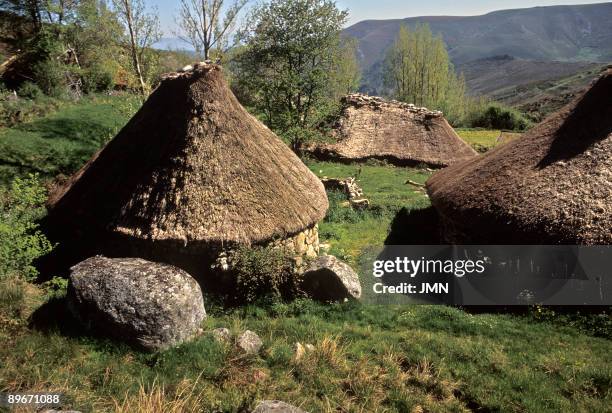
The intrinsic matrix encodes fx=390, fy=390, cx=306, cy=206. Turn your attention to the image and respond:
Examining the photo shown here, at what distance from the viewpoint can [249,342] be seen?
7023mm

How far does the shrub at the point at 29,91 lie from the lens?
2886 cm

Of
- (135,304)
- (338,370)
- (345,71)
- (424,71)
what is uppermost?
(424,71)

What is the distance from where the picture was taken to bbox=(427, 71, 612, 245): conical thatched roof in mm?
9008

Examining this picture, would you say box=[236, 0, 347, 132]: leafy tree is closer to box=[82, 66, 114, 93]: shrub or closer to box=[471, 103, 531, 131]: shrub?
box=[82, 66, 114, 93]: shrub

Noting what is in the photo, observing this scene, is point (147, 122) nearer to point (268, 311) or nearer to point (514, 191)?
point (268, 311)

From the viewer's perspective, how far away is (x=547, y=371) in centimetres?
688

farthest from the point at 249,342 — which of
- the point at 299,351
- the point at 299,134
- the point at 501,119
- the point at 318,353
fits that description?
the point at 501,119

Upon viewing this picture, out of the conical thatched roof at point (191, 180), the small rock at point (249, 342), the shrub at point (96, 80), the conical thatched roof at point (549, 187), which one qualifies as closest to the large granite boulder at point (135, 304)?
the small rock at point (249, 342)

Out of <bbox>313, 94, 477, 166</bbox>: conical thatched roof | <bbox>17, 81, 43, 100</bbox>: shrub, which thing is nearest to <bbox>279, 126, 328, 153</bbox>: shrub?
<bbox>313, 94, 477, 166</bbox>: conical thatched roof

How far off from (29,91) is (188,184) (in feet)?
91.6

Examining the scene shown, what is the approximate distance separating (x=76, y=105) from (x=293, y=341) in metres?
30.5

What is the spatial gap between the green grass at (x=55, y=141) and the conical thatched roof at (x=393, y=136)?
14.2 meters

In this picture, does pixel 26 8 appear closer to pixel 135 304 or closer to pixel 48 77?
pixel 48 77

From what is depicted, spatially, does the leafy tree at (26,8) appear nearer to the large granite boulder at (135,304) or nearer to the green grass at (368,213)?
the green grass at (368,213)
